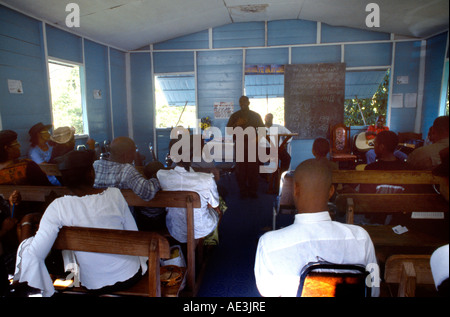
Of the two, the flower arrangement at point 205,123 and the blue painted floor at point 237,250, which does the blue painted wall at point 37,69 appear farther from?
the blue painted floor at point 237,250

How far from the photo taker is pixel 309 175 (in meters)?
1.00

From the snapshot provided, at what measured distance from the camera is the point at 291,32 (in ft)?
18.7

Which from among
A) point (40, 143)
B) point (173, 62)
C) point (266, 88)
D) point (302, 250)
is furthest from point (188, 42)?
point (302, 250)

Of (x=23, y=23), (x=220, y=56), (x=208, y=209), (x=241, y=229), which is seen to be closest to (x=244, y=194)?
(x=241, y=229)

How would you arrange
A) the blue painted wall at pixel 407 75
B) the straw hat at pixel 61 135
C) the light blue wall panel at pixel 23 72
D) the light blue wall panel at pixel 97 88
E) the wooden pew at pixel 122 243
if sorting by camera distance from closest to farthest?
the wooden pew at pixel 122 243
the light blue wall panel at pixel 23 72
the straw hat at pixel 61 135
the light blue wall panel at pixel 97 88
the blue painted wall at pixel 407 75

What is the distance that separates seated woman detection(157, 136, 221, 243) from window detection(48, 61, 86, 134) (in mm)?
2809

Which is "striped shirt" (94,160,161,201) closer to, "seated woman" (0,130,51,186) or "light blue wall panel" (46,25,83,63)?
"seated woman" (0,130,51,186)

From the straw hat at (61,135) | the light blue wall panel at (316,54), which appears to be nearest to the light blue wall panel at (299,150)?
the light blue wall panel at (316,54)

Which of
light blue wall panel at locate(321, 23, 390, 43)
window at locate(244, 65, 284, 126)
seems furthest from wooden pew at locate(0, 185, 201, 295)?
light blue wall panel at locate(321, 23, 390, 43)

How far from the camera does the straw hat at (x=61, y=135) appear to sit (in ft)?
11.7

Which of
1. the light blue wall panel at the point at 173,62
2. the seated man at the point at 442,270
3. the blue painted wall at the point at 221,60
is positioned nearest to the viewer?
the seated man at the point at 442,270

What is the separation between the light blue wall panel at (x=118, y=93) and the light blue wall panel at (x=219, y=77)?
1.53m

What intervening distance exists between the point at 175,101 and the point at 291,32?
2.87 metres

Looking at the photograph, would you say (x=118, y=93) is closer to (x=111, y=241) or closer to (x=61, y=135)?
(x=61, y=135)
